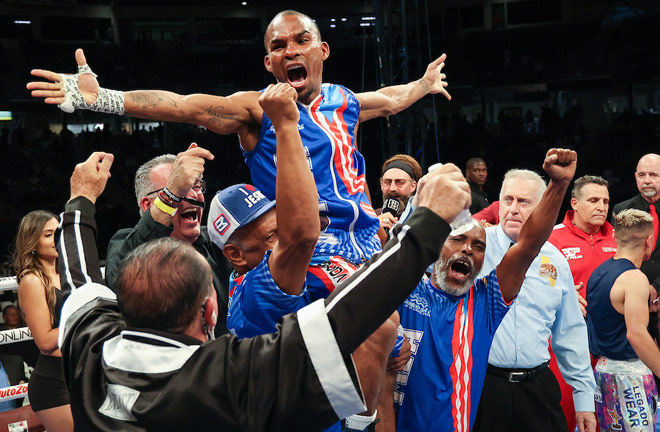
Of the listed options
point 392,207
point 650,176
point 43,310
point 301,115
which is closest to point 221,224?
point 301,115

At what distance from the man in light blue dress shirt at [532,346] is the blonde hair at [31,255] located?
1.92 m

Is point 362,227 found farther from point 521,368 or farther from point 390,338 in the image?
point 521,368

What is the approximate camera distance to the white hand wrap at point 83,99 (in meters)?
1.90

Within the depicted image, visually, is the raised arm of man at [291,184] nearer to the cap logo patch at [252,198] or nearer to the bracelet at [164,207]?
the cap logo patch at [252,198]

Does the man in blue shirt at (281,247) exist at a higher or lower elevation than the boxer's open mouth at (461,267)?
higher

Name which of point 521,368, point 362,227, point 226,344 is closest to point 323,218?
point 362,227

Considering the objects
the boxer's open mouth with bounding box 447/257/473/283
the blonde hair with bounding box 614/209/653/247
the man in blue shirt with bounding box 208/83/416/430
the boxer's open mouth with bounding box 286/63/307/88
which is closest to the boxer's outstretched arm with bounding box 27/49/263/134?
the boxer's open mouth with bounding box 286/63/307/88

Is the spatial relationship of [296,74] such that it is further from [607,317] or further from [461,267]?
[607,317]

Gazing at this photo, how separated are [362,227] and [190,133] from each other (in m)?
10.4

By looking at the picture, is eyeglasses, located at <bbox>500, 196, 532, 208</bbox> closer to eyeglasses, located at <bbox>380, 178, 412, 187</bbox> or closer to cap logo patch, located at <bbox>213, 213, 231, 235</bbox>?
eyeglasses, located at <bbox>380, 178, 412, 187</bbox>

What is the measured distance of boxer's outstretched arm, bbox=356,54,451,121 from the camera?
103 inches

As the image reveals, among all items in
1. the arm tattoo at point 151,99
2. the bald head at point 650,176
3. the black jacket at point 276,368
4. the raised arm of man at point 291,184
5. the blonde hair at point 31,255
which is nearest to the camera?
the black jacket at point 276,368

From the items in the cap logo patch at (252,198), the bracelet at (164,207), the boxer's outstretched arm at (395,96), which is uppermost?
the boxer's outstretched arm at (395,96)

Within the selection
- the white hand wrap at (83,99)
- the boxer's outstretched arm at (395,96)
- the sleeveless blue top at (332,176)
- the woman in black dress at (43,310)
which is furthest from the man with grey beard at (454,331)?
the woman in black dress at (43,310)
